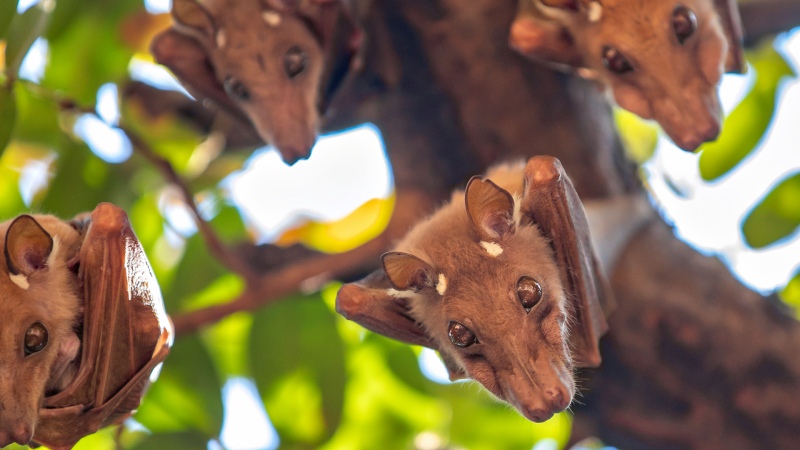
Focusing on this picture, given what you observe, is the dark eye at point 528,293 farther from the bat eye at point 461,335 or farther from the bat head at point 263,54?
the bat head at point 263,54

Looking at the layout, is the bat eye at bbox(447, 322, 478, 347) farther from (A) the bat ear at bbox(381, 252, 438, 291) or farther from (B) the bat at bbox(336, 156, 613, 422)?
(A) the bat ear at bbox(381, 252, 438, 291)

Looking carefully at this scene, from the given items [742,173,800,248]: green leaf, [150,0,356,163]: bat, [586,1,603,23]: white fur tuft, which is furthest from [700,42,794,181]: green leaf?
[150,0,356,163]: bat

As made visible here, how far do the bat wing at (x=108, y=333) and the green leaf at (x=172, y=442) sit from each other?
0.85m

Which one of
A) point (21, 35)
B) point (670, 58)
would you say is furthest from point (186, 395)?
point (670, 58)

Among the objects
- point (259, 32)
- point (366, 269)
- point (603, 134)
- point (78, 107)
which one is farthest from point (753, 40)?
point (78, 107)

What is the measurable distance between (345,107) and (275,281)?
2.70ft

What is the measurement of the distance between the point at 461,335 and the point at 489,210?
0.30m

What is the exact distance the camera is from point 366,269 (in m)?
3.00

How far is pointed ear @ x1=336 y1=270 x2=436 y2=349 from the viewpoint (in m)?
1.46

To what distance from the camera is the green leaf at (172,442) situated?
232 cm

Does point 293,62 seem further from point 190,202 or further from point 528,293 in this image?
point 528,293

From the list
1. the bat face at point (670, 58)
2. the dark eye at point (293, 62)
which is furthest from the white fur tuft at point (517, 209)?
the dark eye at point (293, 62)

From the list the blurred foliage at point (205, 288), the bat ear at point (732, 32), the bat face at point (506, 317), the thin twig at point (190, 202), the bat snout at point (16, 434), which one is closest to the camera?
the bat snout at point (16, 434)

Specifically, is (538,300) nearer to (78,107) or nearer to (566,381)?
(566,381)
